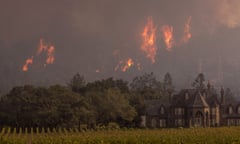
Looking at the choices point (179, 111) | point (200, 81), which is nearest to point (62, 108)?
point (179, 111)

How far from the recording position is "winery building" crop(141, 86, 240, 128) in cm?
10750

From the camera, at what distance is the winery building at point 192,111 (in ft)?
353

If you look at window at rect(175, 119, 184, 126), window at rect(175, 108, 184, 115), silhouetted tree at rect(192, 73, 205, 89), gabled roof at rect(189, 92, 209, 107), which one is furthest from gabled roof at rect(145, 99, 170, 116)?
silhouetted tree at rect(192, 73, 205, 89)

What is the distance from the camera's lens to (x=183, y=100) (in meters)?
110

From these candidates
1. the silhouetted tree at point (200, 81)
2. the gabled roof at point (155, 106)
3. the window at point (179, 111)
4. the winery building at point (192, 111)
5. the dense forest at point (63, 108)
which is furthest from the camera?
the silhouetted tree at point (200, 81)

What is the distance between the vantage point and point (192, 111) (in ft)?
353

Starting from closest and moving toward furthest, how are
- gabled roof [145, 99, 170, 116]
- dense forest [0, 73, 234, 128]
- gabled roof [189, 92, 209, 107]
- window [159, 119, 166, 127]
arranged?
dense forest [0, 73, 234, 128] < gabled roof [189, 92, 209, 107] < window [159, 119, 166, 127] < gabled roof [145, 99, 170, 116]

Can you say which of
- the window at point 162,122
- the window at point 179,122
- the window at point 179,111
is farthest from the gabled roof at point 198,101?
the window at point 162,122

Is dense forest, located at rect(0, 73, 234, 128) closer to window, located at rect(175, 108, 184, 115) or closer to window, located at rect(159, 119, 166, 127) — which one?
window, located at rect(159, 119, 166, 127)

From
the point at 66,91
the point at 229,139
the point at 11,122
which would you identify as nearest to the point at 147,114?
the point at 66,91

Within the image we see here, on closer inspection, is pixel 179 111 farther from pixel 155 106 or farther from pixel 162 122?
pixel 155 106

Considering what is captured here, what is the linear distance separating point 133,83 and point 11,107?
86.3m

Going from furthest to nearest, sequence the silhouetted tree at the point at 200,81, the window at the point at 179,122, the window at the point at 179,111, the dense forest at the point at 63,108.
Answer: the silhouetted tree at the point at 200,81 → the window at the point at 179,111 → the window at the point at 179,122 → the dense forest at the point at 63,108

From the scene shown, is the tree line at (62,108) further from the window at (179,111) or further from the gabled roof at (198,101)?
the gabled roof at (198,101)
